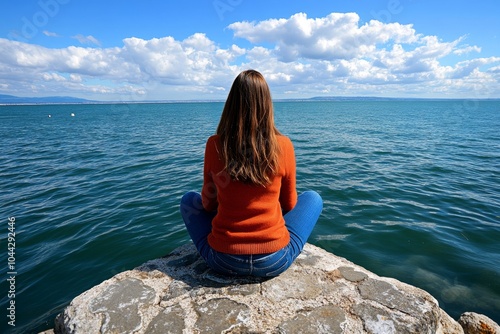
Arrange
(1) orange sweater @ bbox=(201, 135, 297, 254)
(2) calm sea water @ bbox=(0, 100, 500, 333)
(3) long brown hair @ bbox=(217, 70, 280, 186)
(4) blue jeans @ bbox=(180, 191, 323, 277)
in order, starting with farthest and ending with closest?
(2) calm sea water @ bbox=(0, 100, 500, 333) → (4) blue jeans @ bbox=(180, 191, 323, 277) → (1) orange sweater @ bbox=(201, 135, 297, 254) → (3) long brown hair @ bbox=(217, 70, 280, 186)

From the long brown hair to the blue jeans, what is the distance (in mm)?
917

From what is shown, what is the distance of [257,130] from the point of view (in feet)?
8.98

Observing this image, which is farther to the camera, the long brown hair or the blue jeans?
the blue jeans

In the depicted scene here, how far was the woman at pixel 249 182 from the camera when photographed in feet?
8.87

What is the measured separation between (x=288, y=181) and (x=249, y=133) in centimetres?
78

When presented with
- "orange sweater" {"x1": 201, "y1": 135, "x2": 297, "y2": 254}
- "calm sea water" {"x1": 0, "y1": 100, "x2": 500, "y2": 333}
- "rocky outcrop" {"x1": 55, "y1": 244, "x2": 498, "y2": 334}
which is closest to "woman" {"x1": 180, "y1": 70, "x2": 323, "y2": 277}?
"orange sweater" {"x1": 201, "y1": 135, "x2": 297, "y2": 254}

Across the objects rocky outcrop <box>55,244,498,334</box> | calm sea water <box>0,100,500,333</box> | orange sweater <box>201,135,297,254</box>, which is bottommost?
calm sea water <box>0,100,500,333</box>

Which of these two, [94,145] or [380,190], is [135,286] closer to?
[380,190]

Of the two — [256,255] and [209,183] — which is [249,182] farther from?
[256,255]

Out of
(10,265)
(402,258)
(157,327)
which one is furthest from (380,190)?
(10,265)

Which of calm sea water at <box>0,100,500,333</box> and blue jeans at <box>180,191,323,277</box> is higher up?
blue jeans at <box>180,191,323,277</box>

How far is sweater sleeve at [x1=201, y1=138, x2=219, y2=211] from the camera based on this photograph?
2899mm

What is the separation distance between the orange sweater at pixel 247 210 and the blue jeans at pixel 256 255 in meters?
0.15

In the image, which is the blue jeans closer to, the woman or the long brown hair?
the woman
